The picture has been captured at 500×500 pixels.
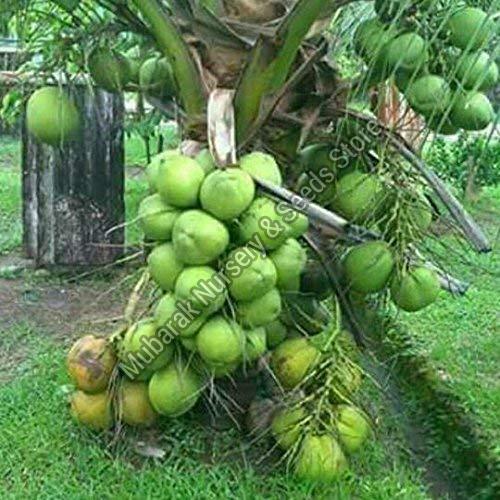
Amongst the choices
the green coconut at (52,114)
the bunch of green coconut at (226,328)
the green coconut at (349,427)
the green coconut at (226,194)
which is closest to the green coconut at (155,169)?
→ the bunch of green coconut at (226,328)

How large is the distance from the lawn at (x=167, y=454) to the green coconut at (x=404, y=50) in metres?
0.79

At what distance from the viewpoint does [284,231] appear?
7.25ft

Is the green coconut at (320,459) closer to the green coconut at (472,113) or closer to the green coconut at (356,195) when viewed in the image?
the green coconut at (356,195)

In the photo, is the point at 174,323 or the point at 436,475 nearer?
the point at 174,323

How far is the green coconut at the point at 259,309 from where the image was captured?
223 cm

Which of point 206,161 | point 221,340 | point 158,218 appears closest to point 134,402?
point 221,340

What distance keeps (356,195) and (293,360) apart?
18.7 inches

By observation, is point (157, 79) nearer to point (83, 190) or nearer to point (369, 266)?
point (369, 266)

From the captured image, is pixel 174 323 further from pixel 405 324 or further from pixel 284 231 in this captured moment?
pixel 405 324

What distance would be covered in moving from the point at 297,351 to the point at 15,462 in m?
0.84

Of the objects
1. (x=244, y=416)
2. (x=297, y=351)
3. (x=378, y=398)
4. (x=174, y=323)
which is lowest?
(x=378, y=398)

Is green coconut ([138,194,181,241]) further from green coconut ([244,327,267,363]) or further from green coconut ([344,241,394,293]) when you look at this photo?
green coconut ([344,241,394,293])

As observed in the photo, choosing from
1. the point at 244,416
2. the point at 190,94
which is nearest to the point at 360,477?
the point at 244,416

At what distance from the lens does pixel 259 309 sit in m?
2.24
